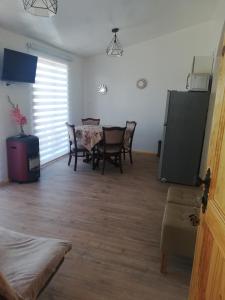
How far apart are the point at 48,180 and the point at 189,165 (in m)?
2.48

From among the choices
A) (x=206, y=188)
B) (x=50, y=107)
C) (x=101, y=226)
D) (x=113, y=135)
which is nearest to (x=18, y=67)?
(x=50, y=107)

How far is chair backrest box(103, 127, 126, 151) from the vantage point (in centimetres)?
429

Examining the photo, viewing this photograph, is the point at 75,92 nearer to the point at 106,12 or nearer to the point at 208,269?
the point at 106,12

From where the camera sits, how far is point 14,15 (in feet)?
10.2

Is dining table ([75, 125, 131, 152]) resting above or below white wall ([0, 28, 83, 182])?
below

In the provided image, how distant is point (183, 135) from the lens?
12.7 ft

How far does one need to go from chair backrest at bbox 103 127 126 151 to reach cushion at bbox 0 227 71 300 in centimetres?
279

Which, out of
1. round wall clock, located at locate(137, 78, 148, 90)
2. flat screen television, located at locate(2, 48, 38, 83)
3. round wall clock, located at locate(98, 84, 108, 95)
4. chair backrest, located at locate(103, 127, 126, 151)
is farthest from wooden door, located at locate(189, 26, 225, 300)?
round wall clock, located at locate(98, 84, 108, 95)

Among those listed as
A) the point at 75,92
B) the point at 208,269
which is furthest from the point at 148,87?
the point at 208,269

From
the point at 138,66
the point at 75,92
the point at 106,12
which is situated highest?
the point at 106,12

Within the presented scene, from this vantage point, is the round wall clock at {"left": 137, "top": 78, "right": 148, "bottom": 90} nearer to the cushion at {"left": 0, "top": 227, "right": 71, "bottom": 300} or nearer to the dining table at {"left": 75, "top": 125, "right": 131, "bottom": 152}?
the dining table at {"left": 75, "top": 125, "right": 131, "bottom": 152}

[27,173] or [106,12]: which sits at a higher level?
[106,12]

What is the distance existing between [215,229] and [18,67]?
364 cm

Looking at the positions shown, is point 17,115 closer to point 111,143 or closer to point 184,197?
point 111,143
